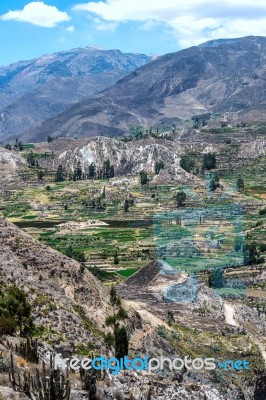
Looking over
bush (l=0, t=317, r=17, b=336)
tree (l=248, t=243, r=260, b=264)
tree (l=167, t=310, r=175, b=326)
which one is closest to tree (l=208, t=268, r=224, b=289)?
tree (l=248, t=243, r=260, b=264)

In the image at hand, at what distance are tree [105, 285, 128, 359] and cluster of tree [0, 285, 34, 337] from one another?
5.67 m

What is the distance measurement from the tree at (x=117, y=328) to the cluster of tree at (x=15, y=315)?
5675 millimetres

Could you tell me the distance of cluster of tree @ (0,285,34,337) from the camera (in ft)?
109

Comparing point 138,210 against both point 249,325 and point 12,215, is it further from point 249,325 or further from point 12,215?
point 249,325

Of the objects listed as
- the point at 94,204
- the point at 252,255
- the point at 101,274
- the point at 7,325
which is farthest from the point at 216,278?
the point at 94,204

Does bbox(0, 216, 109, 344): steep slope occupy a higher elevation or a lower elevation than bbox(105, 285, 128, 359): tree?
higher

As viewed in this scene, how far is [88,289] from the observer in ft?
148

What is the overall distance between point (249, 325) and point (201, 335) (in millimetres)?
14932

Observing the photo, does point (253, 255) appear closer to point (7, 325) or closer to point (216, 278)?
point (216, 278)

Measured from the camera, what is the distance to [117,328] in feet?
128

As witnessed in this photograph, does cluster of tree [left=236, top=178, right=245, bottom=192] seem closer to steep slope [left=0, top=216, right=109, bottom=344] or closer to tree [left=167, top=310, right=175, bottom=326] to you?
tree [left=167, top=310, right=175, bottom=326]

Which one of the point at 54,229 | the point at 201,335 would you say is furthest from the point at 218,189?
the point at 201,335

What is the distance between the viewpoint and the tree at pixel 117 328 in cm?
3722

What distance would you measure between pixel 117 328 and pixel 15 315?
7.72 meters
